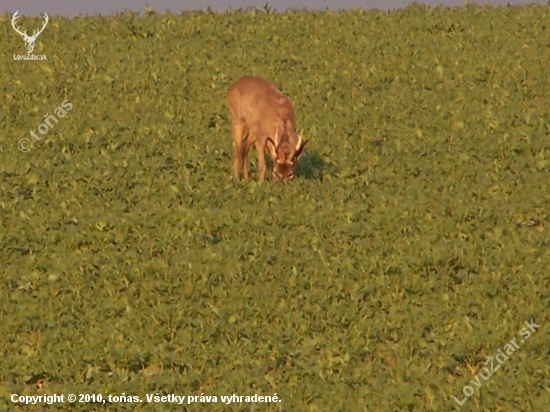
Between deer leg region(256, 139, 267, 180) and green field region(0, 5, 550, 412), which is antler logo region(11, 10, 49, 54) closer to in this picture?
green field region(0, 5, 550, 412)

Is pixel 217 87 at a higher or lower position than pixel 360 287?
higher

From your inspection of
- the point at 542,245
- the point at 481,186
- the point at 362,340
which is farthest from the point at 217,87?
the point at 362,340

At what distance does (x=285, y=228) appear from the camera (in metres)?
18.7

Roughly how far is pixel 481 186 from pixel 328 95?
225 inches

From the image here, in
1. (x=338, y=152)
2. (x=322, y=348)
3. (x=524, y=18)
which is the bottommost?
(x=322, y=348)

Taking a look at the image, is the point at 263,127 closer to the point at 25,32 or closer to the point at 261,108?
the point at 261,108

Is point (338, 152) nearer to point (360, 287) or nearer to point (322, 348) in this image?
point (360, 287)

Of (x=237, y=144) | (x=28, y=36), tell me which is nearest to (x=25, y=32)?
(x=28, y=36)

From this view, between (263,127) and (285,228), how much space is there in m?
2.18

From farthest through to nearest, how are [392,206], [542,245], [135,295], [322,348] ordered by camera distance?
1. [392,206]
2. [542,245]
3. [135,295]
4. [322,348]

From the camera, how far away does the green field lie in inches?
584

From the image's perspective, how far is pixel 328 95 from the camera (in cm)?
2544

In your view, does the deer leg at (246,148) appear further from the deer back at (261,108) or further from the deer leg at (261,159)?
the deer leg at (261,159)

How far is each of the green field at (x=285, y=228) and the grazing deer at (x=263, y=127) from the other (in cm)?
40
